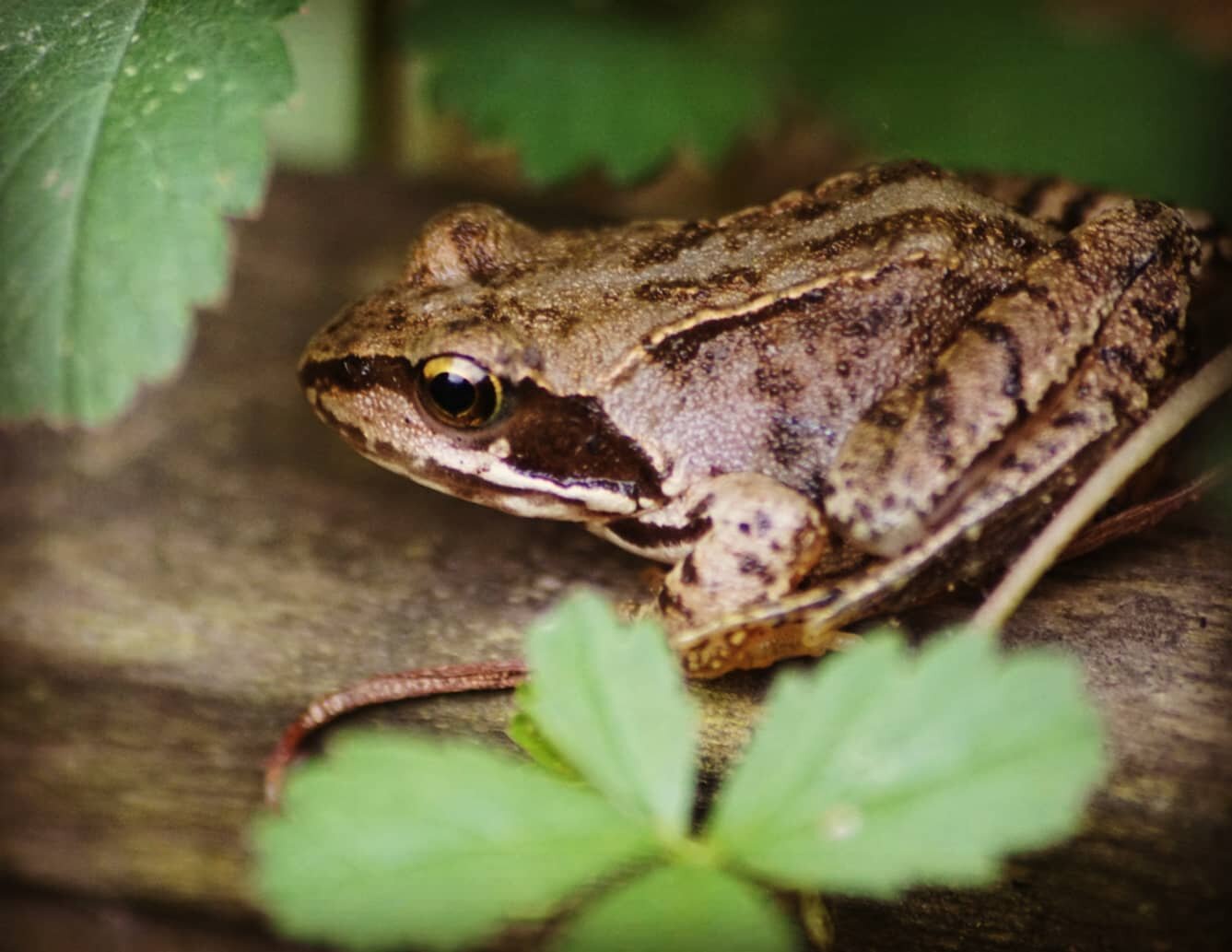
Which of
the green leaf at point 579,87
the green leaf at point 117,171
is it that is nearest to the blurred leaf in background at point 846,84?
the green leaf at point 579,87

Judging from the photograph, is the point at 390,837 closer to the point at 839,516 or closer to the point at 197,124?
the point at 839,516

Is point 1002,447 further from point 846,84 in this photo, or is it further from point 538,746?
point 846,84

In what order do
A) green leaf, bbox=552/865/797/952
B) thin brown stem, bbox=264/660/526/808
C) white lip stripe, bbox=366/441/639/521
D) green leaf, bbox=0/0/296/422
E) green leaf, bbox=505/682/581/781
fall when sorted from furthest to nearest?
white lip stripe, bbox=366/441/639/521, thin brown stem, bbox=264/660/526/808, green leaf, bbox=0/0/296/422, green leaf, bbox=505/682/581/781, green leaf, bbox=552/865/797/952

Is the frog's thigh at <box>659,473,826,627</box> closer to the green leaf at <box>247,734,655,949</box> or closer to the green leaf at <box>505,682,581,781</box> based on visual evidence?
the green leaf at <box>505,682,581,781</box>

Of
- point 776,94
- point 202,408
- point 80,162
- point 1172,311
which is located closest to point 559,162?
point 776,94

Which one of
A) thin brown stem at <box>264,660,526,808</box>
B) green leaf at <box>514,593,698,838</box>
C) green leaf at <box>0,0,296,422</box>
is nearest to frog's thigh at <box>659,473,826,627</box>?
thin brown stem at <box>264,660,526,808</box>

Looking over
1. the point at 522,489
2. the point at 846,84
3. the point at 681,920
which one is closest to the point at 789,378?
the point at 522,489
